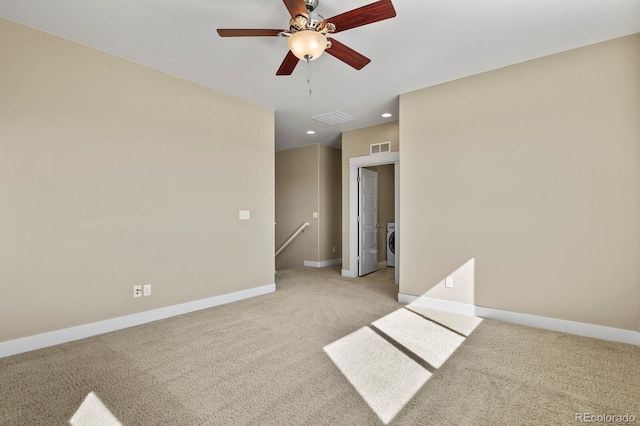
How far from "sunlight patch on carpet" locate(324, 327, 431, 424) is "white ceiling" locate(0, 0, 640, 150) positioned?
8.91 feet

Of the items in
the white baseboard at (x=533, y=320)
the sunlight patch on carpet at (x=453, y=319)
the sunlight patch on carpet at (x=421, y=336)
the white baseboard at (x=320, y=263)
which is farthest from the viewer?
the white baseboard at (x=320, y=263)

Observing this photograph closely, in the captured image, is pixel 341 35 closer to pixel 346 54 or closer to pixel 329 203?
pixel 346 54

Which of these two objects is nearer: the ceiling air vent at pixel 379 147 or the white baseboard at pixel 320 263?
the ceiling air vent at pixel 379 147

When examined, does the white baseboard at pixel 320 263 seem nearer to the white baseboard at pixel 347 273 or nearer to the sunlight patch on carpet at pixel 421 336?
the white baseboard at pixel 347 273

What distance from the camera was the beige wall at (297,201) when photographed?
6895 mm

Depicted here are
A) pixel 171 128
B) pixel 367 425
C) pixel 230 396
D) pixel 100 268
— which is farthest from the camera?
pixel 171 128

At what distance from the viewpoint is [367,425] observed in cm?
168

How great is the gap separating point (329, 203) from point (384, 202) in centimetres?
124

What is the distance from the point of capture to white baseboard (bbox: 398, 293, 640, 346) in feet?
9.14

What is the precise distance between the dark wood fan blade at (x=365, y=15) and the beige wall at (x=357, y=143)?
3287 millimetres

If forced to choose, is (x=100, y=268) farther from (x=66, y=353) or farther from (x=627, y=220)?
(x=627, y=220)

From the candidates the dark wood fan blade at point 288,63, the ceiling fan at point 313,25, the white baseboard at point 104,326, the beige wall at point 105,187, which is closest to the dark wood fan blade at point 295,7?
the ceiling fan at point 313,25

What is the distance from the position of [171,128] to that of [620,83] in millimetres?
4506

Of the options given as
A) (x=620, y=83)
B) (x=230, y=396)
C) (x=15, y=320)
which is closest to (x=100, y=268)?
(x=15, y=320)
